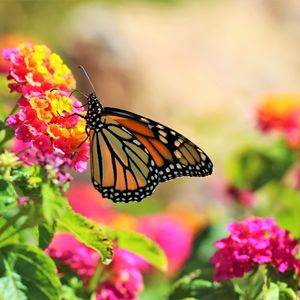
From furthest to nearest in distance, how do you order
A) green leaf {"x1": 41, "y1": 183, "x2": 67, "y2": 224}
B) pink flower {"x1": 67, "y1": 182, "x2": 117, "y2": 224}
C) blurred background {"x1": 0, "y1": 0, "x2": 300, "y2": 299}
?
1. blurred background {"x1": 0, "y1": 0, "x2": 300, "y2": 299}
2. pink flower {"x1": 67, "y1": 182, "x2": 117, "y2": 224}
3. green leaf {"x1": 41, "y1": 183, "x2": 67, "y2": 224}

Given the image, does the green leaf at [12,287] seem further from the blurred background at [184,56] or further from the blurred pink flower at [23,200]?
the blurred background at [184,56]

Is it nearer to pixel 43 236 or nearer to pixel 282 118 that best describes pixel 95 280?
pixel 43 236

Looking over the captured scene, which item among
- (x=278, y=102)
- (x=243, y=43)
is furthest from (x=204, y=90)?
(x=278, y=102)

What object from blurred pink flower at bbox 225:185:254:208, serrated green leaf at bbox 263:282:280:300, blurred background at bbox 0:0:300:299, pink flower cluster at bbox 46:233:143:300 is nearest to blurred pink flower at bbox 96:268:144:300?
pink flower cluster at bbox 46:233:143:300

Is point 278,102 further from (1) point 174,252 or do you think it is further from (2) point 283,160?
(1) point 174,252

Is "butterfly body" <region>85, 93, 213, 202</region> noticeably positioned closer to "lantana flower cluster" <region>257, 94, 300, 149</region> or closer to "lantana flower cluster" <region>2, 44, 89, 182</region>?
"lantana flower cluster" <region>2, 44, 89, 182</region>

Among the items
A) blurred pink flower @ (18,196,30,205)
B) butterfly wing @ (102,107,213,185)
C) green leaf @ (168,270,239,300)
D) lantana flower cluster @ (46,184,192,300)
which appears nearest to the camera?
blurred pink flower @ (18,196,30,205)

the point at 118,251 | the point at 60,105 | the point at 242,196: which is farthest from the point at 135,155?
the point at 242,196
